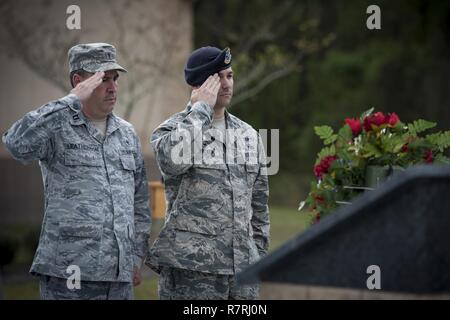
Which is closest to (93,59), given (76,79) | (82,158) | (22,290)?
(76,79)

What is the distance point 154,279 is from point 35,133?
6.02m

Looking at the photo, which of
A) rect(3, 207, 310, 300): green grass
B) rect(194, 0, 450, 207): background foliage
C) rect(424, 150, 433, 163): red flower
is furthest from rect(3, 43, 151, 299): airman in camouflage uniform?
rect(194, 0, 450, 207): background foliage

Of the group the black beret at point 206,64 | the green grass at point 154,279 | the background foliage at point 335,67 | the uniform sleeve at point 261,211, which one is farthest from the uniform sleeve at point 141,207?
the background foliage at point 335,67

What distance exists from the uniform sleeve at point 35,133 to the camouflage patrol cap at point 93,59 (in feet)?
0.81

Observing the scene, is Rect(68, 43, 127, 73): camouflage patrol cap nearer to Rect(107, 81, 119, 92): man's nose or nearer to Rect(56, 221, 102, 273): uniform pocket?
Rect(107, 81, 119, 92): man's nose

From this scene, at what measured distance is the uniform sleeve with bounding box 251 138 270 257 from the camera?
4.89m

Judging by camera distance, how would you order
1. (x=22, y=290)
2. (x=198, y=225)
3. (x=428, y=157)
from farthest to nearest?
(x=22, y=290) → (x=198, y=225) → (x=428, y=157)

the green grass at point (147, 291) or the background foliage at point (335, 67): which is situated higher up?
the background foliage at point (335, 67)

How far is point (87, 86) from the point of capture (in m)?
4.45

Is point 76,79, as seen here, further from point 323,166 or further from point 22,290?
point 22,290

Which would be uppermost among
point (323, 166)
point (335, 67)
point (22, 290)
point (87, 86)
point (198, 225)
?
point (335, 67)

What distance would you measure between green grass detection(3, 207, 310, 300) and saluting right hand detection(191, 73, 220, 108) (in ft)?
2.41

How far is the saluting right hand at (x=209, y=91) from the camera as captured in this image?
4.54 metres

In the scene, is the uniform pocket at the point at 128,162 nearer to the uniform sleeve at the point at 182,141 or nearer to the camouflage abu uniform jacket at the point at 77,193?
the camouflage abu uniform jacket at the point at 77,193
